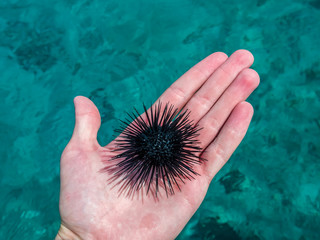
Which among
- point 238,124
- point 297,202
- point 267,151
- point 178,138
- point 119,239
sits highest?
point 178,138

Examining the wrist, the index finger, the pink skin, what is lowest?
the wrist

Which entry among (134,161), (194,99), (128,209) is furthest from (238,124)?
(128,209)

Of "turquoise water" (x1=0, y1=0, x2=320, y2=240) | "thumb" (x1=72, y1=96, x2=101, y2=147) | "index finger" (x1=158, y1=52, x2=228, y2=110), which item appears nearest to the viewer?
"thumb" (x1=72, y1=96, x2=101, y2=147)

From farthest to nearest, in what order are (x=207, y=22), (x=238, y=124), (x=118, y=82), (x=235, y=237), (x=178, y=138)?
(x=207, y=22) → (x=118, y=82) → (x=235, y=237) → (x=238, y=124) → (x=178, y=138)

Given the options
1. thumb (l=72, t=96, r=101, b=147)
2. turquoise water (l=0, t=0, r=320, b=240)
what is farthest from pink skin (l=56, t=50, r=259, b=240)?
turquoise water (l=0, t=0, r=320, b=240)

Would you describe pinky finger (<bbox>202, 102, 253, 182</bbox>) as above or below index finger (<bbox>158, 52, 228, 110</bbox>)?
below

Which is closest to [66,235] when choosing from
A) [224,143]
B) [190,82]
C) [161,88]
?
[224,143]

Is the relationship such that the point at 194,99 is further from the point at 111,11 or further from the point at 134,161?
the point at 111,11

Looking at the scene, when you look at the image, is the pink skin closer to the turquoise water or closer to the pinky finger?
the pinky finger

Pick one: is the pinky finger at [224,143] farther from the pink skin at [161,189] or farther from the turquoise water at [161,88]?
the turquoise water at [161,88]

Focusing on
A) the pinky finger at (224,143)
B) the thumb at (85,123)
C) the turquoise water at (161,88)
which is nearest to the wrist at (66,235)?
the thumb at (85,123)
